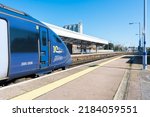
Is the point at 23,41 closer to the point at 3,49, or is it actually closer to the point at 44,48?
the point at 3,49

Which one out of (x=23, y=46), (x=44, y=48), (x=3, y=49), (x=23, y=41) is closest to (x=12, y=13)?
(x=23, y=41)

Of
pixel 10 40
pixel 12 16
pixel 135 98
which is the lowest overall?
pixel 135 98

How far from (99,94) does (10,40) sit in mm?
4040

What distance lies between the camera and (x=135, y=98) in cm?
865

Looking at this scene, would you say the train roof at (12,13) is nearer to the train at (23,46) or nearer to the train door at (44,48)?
the train at (23,46)

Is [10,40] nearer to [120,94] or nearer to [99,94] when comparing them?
[99,94]

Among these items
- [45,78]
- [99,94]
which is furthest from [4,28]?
[99,94]

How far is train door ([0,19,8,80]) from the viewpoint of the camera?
8.96m

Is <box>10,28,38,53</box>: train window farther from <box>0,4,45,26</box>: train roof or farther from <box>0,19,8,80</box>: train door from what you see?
<box>0,4,45,26</box>: train roof

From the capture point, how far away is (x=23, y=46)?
34.6 feet

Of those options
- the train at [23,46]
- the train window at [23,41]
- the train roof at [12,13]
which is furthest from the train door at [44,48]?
the train roof at [12,13]

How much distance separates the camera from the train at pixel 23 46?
A: 30.3 feet

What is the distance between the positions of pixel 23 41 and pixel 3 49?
1688 mm

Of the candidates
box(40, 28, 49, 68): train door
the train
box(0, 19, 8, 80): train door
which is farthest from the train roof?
box(40, 28, 49, 68): train door
